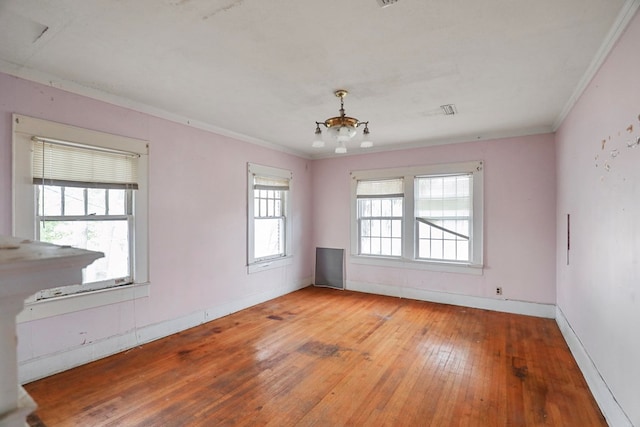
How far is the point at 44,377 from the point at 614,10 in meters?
4.93

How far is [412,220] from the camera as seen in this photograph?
517cm

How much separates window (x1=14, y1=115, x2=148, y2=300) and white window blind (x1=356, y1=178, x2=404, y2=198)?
11.6 ft

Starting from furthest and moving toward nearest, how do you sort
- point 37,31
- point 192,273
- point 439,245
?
point 439,245 → point 192,273 → point 37,31

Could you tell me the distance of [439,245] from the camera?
5051 mm

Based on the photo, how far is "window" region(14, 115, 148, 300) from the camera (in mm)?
2629

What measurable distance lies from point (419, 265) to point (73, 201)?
15.2 ft

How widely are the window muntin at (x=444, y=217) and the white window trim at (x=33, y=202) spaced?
396 cm

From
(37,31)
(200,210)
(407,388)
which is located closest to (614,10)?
(407,388)

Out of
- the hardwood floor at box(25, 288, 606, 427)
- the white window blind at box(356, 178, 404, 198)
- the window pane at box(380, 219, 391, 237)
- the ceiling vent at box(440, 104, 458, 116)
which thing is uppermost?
the ceiling vent at box(440, 104, 458, 116)

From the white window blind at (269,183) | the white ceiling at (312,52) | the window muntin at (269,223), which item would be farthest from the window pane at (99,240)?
the white window blind at (269,183)

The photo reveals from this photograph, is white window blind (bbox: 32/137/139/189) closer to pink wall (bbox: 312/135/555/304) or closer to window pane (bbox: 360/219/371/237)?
window pane (bbox: 360/219/371/237)

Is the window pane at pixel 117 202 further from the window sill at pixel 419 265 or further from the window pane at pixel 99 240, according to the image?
the window sill at pixel 419 265

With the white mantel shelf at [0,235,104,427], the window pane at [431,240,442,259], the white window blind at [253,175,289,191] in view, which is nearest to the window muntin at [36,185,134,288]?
the white window blind at [253,175,289,191]

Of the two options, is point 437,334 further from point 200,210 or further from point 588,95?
point 200,210
